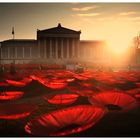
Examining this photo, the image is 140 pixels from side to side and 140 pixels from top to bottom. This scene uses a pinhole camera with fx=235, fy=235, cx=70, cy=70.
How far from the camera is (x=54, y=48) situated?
10.3 ft

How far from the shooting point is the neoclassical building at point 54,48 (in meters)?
3.08

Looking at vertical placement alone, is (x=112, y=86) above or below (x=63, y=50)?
below

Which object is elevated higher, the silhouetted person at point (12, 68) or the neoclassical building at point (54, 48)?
the neoclassical building at point (54, 48)

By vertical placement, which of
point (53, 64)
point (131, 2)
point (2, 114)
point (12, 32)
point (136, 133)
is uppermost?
point (131, 2)

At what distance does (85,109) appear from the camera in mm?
2826

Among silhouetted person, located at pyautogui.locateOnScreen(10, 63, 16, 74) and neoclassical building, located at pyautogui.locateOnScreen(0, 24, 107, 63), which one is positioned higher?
neoclassical building, located at pyautogui.locateOnScreen(0, 24, 107, 63)

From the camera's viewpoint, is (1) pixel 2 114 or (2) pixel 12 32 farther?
(2) pixel 12 32

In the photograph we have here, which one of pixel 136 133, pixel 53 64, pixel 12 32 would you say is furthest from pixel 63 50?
pixel 136 133

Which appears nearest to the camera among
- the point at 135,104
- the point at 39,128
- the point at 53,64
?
the point at 39,128

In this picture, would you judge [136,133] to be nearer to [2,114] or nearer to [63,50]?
[63,50]

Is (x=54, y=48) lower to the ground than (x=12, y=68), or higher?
higher

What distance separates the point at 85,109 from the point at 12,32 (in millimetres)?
1370

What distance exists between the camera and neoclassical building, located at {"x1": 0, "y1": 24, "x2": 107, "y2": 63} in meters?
3.08

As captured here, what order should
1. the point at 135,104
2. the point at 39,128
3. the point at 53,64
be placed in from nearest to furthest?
the point at 39,128 → the point at 135,104 → the point at 53,64
